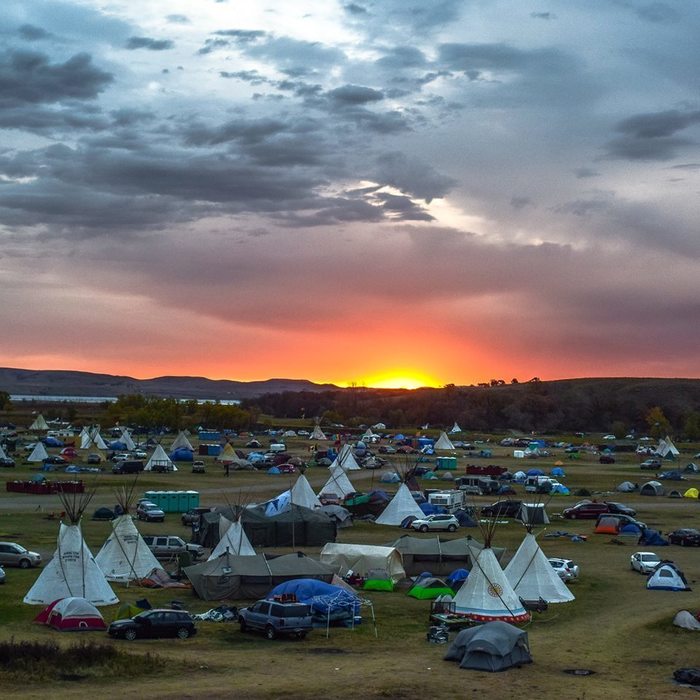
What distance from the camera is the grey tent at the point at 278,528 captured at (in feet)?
157

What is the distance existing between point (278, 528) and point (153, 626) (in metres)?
20.3

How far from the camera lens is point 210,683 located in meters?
23.3

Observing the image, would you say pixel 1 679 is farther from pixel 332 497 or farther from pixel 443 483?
pixel 443 483

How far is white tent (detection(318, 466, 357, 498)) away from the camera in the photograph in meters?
68.9

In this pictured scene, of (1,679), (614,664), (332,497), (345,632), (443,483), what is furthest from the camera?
(443,483)

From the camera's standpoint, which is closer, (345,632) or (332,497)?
(345,632)

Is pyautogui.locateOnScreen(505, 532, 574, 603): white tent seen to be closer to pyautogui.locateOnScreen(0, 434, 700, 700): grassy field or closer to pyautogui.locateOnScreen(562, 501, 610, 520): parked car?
pyautogui.locateOnScreen(0, 434, 700, 700): grassy field

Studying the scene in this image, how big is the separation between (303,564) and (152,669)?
11648mm

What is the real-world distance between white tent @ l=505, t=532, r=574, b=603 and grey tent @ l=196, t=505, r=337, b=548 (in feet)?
47.2

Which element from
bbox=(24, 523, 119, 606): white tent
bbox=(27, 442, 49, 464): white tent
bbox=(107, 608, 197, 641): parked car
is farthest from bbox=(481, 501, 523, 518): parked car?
bbox=(27, 442, 49, 464): white tent

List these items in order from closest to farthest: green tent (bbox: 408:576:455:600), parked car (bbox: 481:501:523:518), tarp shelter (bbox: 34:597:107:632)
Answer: tarp shelter (bbox: 34:597:107:632), green tent (bbox: 408:576:455:600), parked car (bbox: 481:501:523:518)

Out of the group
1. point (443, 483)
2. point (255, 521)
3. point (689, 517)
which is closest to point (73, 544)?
point (255, 521)

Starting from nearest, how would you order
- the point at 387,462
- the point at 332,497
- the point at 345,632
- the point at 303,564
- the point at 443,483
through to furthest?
1. the point at 345,632
2. the point at 303,564
3. the point at 332,497
4. the point at 443,483
5. the point at 387,462

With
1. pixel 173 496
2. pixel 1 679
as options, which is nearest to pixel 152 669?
pixel 1 679
